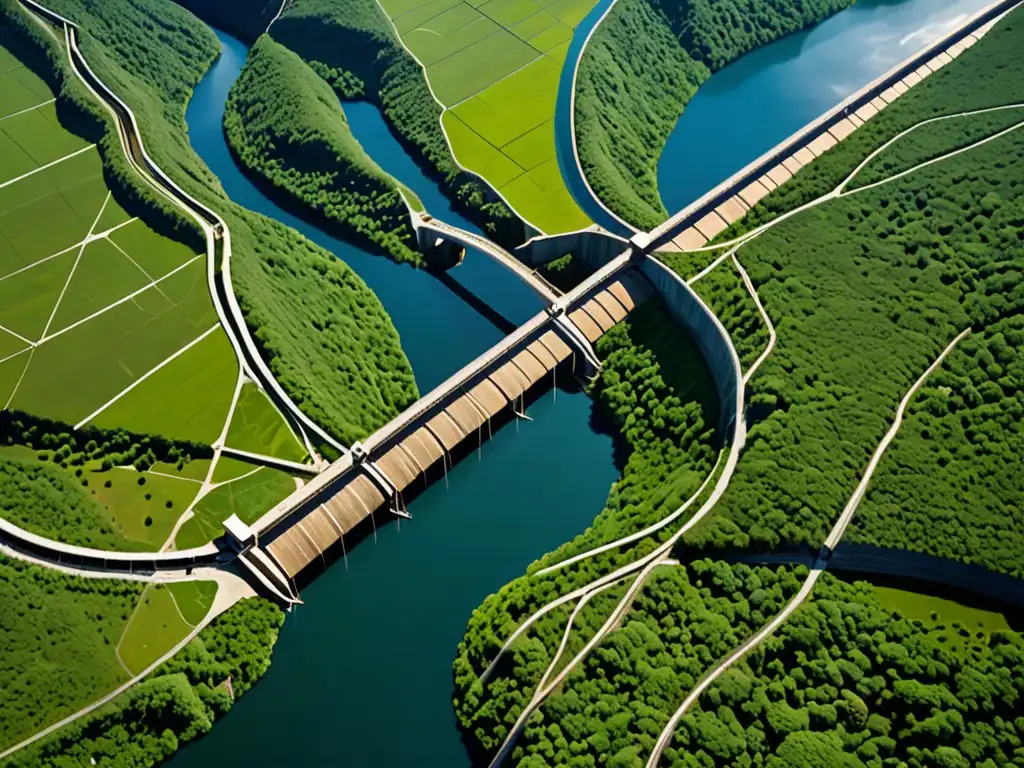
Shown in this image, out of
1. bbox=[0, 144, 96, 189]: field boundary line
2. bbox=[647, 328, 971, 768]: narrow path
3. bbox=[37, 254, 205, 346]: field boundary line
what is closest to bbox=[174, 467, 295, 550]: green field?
bbox=[37, 254, 205, 346]: field boundary line

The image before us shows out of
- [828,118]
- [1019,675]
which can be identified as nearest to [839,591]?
Answer: [1019,675]

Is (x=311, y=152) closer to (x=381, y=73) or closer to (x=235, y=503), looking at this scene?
(x=381, y=73)

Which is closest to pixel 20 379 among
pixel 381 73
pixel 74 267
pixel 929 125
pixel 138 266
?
pixel 74 267

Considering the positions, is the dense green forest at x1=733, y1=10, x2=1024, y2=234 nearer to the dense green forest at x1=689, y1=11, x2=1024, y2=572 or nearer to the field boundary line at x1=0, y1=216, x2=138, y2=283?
the dense green forest at x1=689, y1=11, x2=1024, y2=572

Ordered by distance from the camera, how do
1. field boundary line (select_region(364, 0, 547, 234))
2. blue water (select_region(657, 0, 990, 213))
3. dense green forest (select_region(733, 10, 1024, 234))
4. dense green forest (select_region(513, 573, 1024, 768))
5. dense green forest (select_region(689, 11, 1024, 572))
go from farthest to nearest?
blue water (select_region(657, 0, 990, 213))
field boundary line (select_region(364, 0, 547, 234))
dense green forest (select_region(733, 10, 1024, 234))
dense green forest (select_region(689, 11, 1024, 572))
dense green forest (select_region(513, 573, 1024, 768))

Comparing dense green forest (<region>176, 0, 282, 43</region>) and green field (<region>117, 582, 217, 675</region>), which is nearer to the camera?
green field (<region>117, 582, 217, 675</region>)

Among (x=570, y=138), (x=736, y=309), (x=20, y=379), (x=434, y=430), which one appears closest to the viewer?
(x=434, y=430)

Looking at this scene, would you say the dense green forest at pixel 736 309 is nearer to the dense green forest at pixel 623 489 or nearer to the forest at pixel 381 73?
the dense green forest at pixel 623 489
